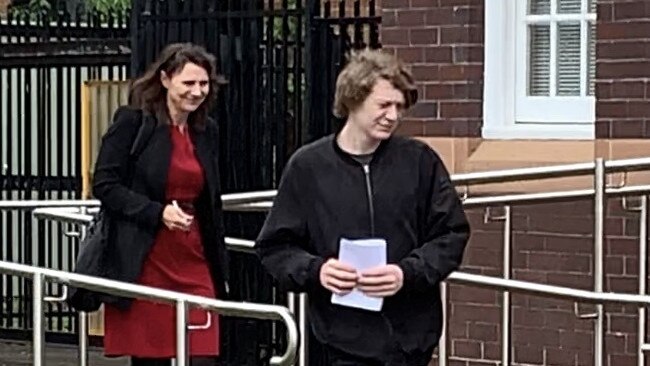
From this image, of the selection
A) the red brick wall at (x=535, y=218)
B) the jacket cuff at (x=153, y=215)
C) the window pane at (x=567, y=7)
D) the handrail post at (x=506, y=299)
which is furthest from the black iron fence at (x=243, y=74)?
the jacket cuff at (x=153, y=215)

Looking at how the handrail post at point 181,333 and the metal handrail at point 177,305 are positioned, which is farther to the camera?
the handrail post at point 181,333

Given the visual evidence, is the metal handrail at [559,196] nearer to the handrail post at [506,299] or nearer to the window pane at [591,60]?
the handrail post at [506,299]

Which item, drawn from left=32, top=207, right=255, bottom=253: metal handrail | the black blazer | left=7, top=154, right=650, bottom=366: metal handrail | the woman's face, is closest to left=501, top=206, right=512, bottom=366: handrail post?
left=7, top=154, right=650, bottom=366: metal handrail

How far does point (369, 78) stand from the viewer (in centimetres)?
549

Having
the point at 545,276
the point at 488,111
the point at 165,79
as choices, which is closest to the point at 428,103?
the point at 488,111

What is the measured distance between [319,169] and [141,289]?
71 cm

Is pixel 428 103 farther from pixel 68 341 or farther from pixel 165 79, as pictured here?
pixel 68 341

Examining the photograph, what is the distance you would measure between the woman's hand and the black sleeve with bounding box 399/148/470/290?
4.94 feet

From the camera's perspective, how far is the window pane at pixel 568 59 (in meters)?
9.19

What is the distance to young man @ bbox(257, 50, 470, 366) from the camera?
542 centimetres

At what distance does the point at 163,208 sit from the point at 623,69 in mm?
2811

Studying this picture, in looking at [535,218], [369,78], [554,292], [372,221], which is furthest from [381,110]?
[535,218]

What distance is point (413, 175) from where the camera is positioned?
216 inches

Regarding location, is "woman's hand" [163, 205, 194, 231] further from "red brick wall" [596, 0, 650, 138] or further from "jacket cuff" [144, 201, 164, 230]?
"red brick wall" [596, 0, 650, 138]
